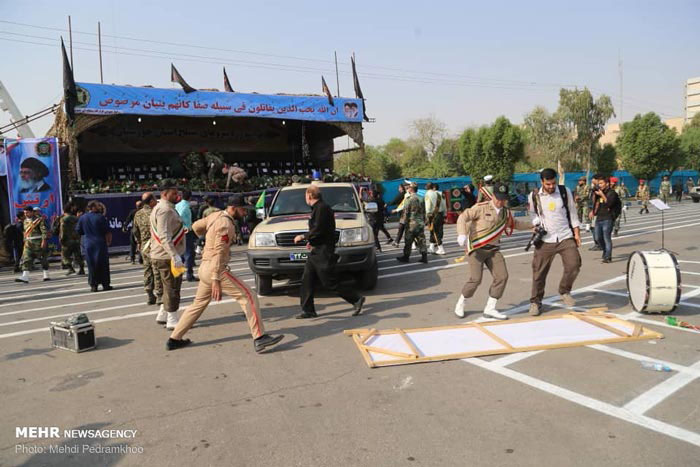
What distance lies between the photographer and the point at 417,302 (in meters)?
7.54

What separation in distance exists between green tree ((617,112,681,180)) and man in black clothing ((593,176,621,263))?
129 ft

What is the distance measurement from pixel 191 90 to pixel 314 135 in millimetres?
9129

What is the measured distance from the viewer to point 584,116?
1996 inches

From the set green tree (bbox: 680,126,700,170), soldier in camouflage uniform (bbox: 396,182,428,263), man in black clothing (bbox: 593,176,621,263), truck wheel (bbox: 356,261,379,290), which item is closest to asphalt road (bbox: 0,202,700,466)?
truck wheel (bbox: 356,261,379,290)

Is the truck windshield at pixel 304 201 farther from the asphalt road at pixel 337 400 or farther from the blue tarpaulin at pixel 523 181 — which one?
the blue tarpaulin at pixel 523 181

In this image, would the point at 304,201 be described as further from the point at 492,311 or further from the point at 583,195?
the point at 583,195

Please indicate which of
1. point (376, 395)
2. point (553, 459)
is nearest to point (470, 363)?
point (376, 395)

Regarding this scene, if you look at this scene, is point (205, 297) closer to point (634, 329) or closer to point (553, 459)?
point (553, 459)

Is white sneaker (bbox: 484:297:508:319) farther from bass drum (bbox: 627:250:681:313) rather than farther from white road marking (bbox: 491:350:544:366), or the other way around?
bass drum (bbox: 627:250:681:313)

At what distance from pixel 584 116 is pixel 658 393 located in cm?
5316

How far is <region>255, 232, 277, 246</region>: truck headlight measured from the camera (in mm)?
7873

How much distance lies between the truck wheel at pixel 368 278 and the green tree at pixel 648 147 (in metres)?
44.6

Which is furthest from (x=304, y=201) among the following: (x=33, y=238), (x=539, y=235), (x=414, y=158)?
(x=414, y=158)

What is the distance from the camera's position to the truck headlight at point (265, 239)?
7.87 meters
